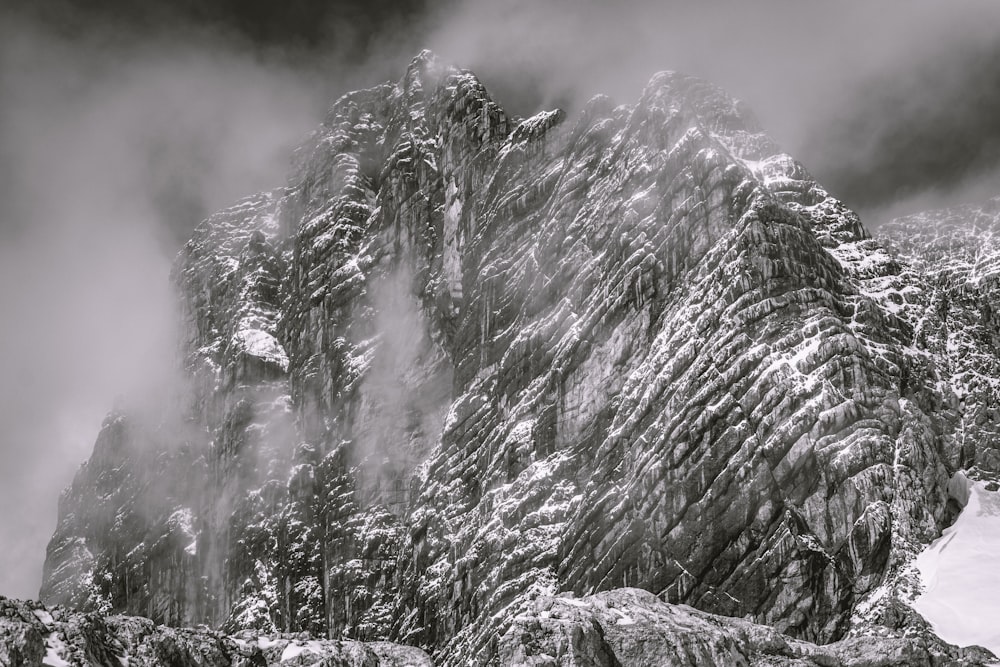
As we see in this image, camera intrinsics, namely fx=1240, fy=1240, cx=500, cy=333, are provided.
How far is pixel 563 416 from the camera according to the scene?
164 meters

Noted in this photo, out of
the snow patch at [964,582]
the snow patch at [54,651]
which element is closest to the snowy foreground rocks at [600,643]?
the snow patch at [54,651]

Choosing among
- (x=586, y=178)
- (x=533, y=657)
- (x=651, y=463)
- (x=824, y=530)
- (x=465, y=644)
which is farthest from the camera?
(x=586, y=178)

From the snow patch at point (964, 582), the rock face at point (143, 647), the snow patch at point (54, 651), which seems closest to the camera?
the rock face at point (143, 647)

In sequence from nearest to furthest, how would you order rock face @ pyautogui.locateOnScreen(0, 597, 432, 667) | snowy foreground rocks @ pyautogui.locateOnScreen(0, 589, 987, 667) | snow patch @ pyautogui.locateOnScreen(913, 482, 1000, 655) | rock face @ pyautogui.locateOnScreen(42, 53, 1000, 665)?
1. snowy foreground rocks @ pyautogui.locateOnScreen(0, 589, 987, 667)
2. rock face @ pyautogui.locateOnScreen(0, 597, 432, 667)
3. snow patch @ pyautogui.locateOnScreen(913, 482, 1000, 655)
4. rock face @ pyautogui.locateOnScreen(42, 53, 1000, 665)

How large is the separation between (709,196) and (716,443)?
38.0 m

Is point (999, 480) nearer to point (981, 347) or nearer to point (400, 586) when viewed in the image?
point (981, 347)

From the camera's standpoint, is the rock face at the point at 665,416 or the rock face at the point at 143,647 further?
the rock face at the point at 665,416

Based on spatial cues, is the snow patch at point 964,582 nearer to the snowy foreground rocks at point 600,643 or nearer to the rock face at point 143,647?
the snowy foreground rocks at point 600,643

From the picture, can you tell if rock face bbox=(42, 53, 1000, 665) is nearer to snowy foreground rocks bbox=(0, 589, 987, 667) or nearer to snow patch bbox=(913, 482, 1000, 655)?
snowy foreground rocks bbox=(0, 589, 987, 667)

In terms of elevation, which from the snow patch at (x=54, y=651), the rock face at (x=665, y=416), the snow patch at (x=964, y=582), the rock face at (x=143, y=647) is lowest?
the snow patch at (x=54, y=651)

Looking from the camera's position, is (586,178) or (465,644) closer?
(465,644)

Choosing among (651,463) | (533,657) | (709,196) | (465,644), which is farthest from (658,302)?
(533,657)

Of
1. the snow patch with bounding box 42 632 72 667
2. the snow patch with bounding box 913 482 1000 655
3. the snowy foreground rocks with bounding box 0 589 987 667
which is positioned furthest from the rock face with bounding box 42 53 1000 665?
the snow patch with bounding box 42 632 72 667

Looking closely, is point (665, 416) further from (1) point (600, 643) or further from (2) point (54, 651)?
(2) point (54, 651)
